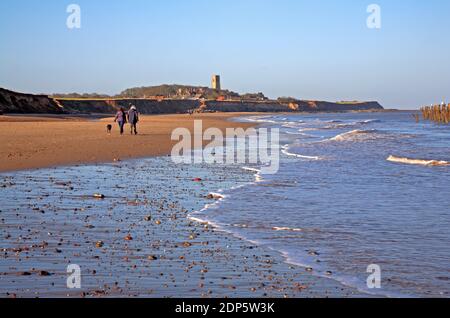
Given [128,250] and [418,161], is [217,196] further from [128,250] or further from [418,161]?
[418,161]

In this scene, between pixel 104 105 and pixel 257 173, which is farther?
pixel 104 105

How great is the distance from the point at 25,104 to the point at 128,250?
218 feet

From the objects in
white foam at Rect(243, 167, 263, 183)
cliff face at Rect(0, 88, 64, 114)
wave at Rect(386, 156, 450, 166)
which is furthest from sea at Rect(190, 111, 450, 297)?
cliff face at Rect(0, 88, 64, 114)

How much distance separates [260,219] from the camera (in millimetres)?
10250

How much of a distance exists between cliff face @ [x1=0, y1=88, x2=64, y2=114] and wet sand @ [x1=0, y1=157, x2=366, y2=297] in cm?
5540

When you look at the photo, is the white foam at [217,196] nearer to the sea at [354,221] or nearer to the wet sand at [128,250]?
the sea at [354,221]

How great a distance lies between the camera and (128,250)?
7727mm

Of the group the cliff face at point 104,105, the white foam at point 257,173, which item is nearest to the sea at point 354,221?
the white foam at point 257,173

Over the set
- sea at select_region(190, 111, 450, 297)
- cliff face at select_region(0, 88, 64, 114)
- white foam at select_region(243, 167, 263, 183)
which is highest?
cliff face at select_region(0, 88, 64, 114)

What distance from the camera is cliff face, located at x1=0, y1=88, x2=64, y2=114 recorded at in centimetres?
6619

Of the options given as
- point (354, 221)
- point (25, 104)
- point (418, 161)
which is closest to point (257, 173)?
point (418, 161)

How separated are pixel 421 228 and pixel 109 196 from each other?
5838mm

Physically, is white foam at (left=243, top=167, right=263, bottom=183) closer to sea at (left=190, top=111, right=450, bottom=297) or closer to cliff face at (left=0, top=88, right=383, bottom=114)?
sea at (left=190, top=111, right=450, bottom=297)

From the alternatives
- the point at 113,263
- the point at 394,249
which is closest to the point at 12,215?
the point at 113,263
